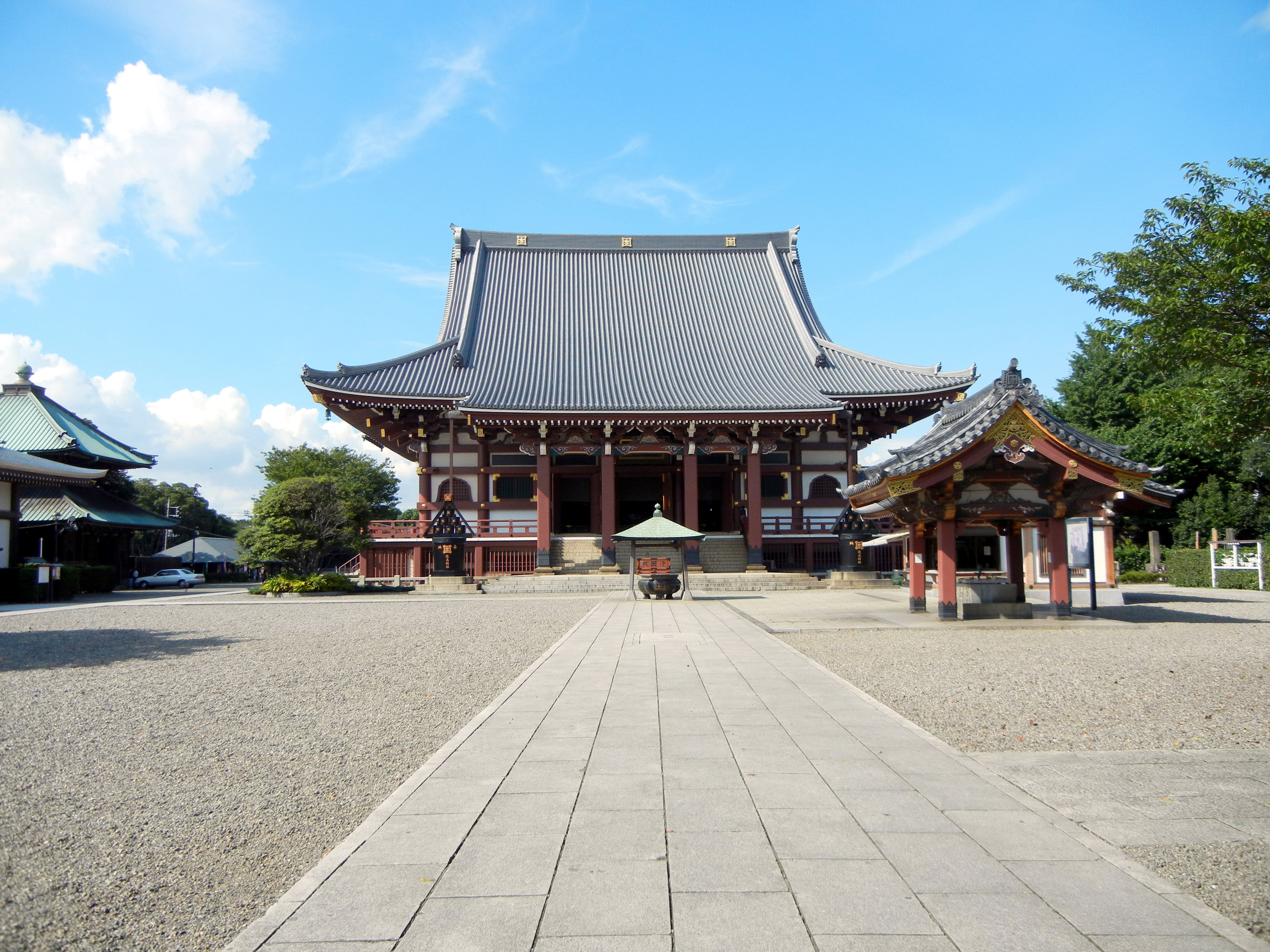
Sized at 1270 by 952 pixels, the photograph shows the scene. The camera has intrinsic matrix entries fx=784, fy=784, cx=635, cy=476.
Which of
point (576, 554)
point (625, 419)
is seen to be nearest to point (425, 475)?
point (576, 554)

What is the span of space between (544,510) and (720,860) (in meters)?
23.5

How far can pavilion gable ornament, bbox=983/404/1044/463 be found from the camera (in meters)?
12.9

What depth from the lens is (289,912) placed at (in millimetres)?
3197

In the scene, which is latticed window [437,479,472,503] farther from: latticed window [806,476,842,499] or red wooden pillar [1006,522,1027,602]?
red wooden pillar [1006,522,1027,602]

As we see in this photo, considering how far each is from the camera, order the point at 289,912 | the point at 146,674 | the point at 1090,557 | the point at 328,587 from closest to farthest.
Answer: the point at 289,912, the point at 146,674, the point at 1090,557, the point at 328,587

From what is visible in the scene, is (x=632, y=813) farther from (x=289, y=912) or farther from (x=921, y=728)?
(x=921, y=728)

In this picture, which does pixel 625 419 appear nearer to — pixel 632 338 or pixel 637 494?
pixel 637 494

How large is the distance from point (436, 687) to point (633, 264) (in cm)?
3207

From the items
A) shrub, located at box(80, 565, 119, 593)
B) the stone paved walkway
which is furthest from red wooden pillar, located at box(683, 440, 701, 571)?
shrub, located at box(80, 565, 119, 593)

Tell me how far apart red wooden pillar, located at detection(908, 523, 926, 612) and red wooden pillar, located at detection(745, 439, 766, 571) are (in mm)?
10665

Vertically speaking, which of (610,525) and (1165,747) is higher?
(610,525)

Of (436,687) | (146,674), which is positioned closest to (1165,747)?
(436,687)

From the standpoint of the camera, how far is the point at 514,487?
1149 inches

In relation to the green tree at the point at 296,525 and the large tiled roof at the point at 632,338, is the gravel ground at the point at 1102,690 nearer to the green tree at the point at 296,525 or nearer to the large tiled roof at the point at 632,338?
the large tiled roof at the point at 632,338
